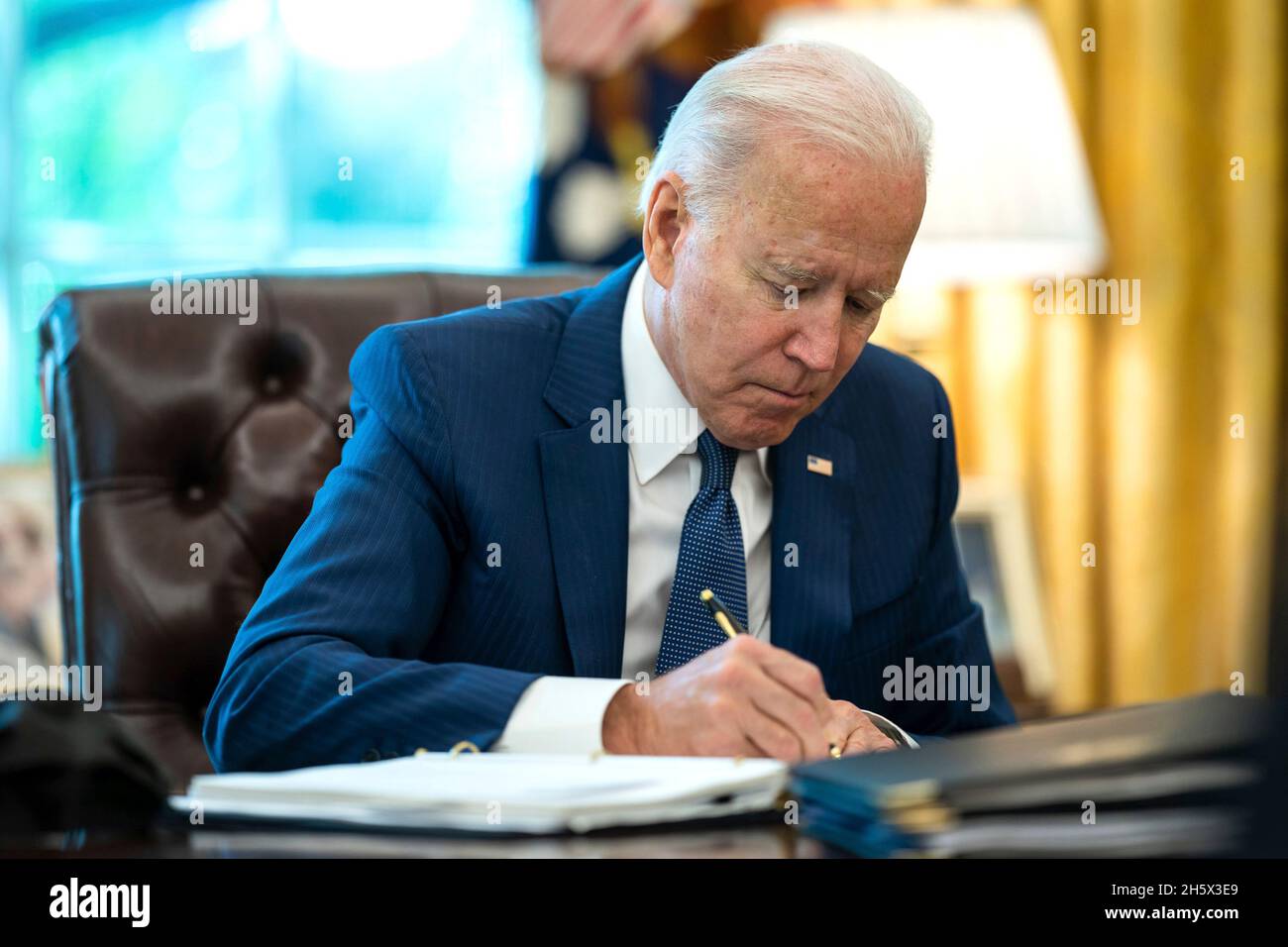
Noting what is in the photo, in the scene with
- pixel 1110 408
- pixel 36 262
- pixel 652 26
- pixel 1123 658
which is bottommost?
pixel 1123 658

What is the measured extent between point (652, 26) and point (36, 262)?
1573mm

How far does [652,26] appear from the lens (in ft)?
10.0

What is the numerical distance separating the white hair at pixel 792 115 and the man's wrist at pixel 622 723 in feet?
1.83

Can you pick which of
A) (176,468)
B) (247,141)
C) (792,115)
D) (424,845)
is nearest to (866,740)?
(424,845)

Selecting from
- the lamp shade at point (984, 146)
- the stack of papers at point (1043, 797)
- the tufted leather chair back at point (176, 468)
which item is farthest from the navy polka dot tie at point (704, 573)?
the lamp shade at point (984, 146)

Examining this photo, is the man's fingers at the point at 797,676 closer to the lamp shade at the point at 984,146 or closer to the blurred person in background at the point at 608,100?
the lamp shade at the point at 984,146

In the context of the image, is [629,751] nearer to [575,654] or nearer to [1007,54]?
[575,654]

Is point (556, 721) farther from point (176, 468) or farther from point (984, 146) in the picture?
point (984, 146)

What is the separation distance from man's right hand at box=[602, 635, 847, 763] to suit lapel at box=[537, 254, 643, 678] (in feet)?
1.15

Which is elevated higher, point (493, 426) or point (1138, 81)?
point (1138, 81)

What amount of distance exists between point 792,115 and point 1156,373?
1.77 meters

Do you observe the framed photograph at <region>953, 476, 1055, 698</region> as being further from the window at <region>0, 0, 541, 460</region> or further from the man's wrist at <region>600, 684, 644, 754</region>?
the man's wrist at <region>600, 684, 644, 754</region>

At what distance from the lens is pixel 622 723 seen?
1105 millimetres

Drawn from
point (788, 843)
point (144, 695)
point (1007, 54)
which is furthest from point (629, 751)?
point (1007, 54)
